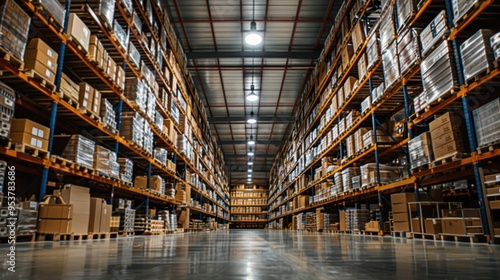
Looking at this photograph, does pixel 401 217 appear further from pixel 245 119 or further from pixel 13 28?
pixel 245 119

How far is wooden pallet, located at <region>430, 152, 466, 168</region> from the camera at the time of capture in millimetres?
4989

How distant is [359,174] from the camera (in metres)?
9.73

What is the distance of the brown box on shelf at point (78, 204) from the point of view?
531 centimetres

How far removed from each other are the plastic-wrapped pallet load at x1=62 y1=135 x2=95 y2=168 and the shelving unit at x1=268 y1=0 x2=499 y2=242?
20.1 feet

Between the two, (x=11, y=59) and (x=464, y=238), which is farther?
(x=464, y=238)

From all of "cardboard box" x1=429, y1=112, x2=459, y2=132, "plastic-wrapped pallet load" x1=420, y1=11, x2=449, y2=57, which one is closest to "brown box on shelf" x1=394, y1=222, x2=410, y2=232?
"cardboard box" x1=429, y1=112, x2=459, y2=132

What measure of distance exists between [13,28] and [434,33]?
647cm

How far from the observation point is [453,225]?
16.7ft

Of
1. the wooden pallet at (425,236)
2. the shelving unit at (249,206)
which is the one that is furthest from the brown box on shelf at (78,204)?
the shelving unit at (249,206)

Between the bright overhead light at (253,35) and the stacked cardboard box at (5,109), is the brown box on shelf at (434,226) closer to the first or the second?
the stacked cardboard box at (5,109)

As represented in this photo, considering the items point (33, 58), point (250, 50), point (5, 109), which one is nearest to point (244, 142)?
point (250, 50)

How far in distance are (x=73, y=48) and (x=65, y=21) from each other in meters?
0.45

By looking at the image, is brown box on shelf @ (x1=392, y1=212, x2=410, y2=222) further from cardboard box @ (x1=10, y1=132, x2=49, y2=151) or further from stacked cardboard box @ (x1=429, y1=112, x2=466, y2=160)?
cardboard box @ (x1=10, y1=132, x2=49, y2=151)

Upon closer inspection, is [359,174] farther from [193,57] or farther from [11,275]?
[11,275]
